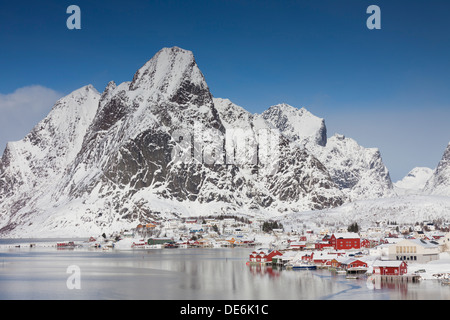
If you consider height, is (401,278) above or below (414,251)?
below

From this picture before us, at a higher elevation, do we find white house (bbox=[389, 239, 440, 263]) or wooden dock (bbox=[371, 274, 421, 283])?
white house (bbox=[389, 239, 440, 263])

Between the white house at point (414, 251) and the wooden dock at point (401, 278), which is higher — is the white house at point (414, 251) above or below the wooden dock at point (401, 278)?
above

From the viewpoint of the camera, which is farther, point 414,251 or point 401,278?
point 414,251

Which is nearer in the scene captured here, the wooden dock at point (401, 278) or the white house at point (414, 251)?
the wooden dock at point (401, 278)

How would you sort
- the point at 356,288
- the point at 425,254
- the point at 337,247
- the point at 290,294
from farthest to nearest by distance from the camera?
the point at 337,247 < the point at 425,254 < the point at 356,288 < the point at 290,294

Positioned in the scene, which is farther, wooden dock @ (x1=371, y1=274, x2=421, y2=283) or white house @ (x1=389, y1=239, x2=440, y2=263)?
white house @ (x1=389, y1=239, x2=440, y2=263)
